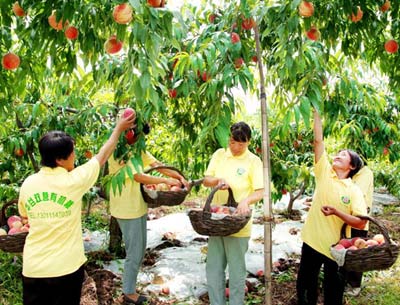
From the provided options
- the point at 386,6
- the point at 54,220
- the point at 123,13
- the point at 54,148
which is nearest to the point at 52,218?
the point at 54,220

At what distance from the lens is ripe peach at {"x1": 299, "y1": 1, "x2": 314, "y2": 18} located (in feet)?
6.42

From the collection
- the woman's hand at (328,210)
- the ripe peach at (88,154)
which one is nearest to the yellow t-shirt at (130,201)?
the ripe peach at (88,154)

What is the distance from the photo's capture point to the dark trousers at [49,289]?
87.0 inches

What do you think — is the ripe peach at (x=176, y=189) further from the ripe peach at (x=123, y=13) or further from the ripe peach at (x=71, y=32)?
the ripe peach at (x=123, y=13)

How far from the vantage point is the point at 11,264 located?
3.87m

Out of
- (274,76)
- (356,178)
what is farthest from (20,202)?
(356,178)

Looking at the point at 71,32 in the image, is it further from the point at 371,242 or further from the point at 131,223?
the point at 371,242

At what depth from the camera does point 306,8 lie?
6.45 ft

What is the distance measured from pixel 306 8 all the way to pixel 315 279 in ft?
6.49

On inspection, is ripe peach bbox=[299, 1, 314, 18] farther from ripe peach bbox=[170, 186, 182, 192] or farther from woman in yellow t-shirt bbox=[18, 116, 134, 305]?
ripe peach bbox=[170, 186, 182, 192]

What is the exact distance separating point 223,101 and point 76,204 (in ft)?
3.21

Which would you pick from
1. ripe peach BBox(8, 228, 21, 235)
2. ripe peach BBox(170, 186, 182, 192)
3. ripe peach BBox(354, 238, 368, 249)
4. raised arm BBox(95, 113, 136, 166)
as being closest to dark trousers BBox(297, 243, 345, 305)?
ripe peach BBox(354, 238, 368, 249)

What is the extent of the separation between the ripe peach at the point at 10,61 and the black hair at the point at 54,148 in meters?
0.53

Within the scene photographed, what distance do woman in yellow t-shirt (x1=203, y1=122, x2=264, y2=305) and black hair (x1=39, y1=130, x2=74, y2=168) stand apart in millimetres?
1076
